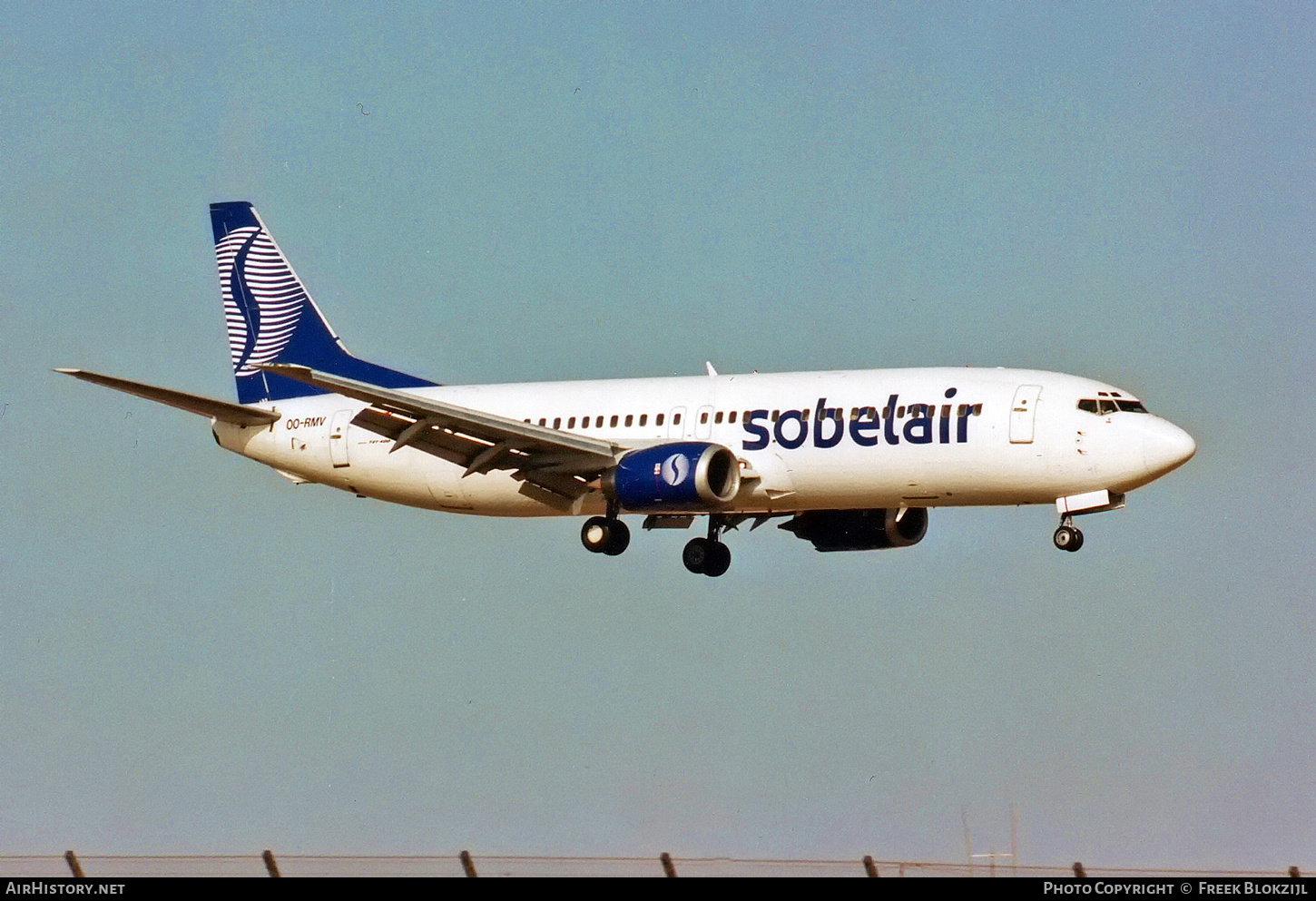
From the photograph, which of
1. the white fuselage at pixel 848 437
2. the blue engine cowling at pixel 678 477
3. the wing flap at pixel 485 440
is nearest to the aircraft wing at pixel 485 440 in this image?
the wing flap at pixel 485 440

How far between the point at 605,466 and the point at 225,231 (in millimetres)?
18230

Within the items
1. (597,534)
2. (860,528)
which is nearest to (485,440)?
(597,534)

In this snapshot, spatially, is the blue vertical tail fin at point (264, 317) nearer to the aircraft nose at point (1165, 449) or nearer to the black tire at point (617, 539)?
the black tire at point (617, 539)

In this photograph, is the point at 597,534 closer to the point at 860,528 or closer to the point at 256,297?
the point at 860,528

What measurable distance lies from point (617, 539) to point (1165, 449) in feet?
49.8

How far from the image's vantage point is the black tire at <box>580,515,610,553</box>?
63.3m

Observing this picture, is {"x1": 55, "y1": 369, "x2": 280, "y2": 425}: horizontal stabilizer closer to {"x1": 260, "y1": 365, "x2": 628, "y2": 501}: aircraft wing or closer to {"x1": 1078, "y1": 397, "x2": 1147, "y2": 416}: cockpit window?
{"x1": 260, "y1": 365, "x2": 628, "y2": 501}: aircraft wing

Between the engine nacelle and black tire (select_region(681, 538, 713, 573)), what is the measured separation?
2.59 meters

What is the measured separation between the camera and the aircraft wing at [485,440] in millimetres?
59344

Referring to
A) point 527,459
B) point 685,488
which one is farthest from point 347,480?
point 685,488

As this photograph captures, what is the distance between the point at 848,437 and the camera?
58.9m

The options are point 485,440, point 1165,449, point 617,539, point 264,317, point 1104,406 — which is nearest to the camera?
point 1165,449

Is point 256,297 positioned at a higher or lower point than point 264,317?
higher

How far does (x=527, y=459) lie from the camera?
62312mm
